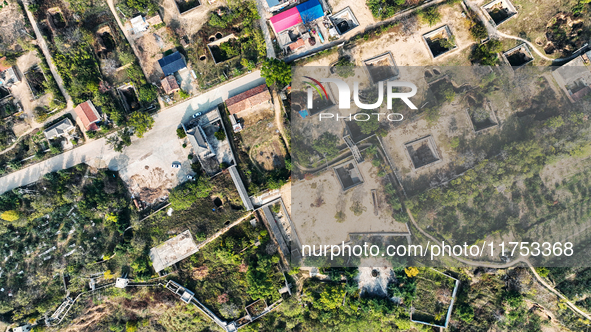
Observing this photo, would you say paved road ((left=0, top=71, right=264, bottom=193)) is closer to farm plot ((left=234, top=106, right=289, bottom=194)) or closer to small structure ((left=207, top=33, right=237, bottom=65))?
small structure ((left=207, top=33, right=237, bottom=65))

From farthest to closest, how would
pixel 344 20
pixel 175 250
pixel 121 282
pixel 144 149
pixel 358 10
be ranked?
1. pixel 175 250
2. pixel 144 149
3. pixel 121 282
4. pixel 344 20
5. pixel 358 10

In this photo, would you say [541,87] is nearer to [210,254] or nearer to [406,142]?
[406,142]

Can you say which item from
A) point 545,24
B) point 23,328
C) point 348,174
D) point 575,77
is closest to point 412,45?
point 545,24

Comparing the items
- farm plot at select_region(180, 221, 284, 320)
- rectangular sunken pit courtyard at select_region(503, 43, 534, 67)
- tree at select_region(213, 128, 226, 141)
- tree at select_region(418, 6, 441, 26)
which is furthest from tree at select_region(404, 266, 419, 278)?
tree at select_region(418, 6, 441, 26)

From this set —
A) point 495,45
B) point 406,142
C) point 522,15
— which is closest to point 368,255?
point 406,142

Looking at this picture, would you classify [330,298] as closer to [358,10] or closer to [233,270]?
[233,270]

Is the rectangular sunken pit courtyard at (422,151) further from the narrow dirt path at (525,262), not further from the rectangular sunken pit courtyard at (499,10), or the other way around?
the rectangular sunken pit courtyard at (499,10)
